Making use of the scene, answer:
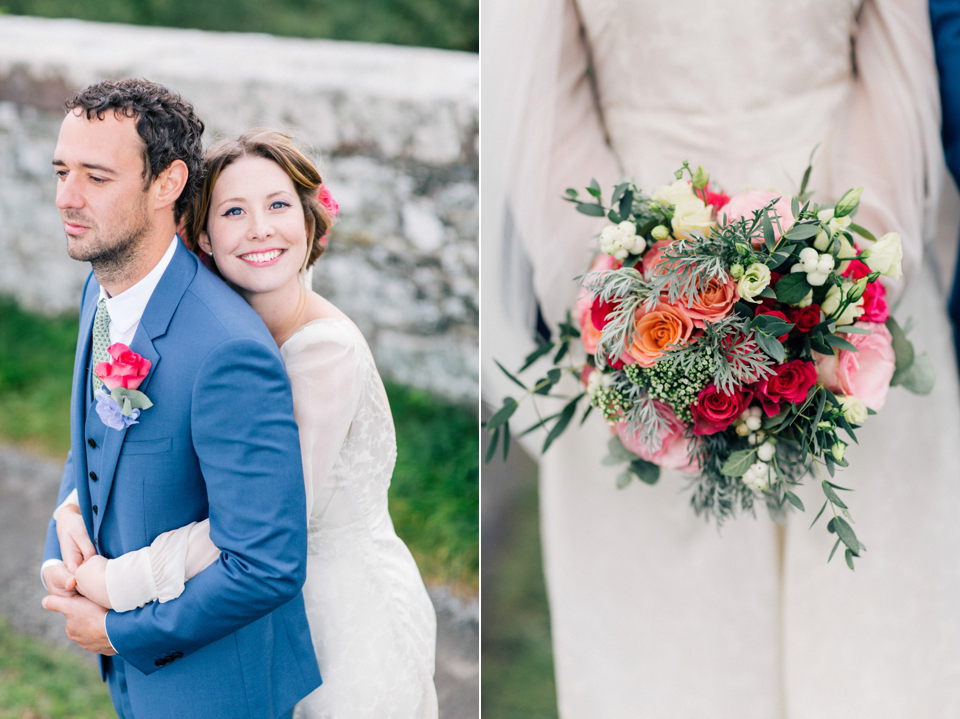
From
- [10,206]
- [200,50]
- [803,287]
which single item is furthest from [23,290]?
[803,287]

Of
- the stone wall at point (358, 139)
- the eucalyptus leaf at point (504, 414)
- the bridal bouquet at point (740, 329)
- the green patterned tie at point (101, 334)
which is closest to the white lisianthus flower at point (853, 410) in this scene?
the bridal bouquet at point (740, 329)

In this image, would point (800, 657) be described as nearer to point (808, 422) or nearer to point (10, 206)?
point (808, 422)

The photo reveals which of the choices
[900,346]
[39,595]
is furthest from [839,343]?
[39,595]

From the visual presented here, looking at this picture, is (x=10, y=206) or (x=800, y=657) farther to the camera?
(x=10, y=206)

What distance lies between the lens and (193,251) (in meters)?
1.18

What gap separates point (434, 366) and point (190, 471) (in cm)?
204

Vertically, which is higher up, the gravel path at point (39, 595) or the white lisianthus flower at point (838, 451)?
the white lisianthus flower at point (838, 451)

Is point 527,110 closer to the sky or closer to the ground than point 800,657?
closer to the sky

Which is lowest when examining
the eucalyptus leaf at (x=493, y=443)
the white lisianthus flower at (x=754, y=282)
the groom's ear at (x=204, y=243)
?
the eucalyptus leaf at (x=493, y=443)

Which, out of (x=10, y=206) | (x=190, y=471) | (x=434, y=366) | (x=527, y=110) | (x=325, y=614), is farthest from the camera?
(x=10, y=206)

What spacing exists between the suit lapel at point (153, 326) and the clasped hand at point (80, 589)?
0.53 ft

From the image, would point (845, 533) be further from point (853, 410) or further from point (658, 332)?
point (658, 332)

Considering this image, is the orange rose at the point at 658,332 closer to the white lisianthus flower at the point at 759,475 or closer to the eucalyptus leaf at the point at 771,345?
the eucalyptus leaf at the point at 771,345

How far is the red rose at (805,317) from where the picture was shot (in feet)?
4.29
